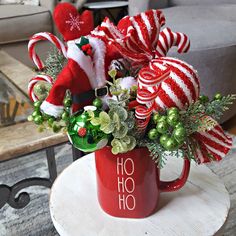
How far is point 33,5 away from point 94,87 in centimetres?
215

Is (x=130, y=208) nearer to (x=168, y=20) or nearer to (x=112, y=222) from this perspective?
(x=112, y=222)

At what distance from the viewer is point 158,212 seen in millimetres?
703

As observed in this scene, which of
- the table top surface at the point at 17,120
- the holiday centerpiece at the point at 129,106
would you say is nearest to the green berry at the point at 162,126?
the holiday centerpiece at the point at 129,106

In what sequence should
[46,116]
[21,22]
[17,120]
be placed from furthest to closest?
[21,22]
[17,120]
[46,116]

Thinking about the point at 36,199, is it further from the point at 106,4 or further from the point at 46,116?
the point at 106,4

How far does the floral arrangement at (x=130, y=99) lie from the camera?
0.57 metres

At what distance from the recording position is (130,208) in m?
0.68

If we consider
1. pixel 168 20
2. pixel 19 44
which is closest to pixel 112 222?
pixel 168 20

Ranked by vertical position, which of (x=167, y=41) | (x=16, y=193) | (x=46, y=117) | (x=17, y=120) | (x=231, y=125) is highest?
(x=167, y=41)

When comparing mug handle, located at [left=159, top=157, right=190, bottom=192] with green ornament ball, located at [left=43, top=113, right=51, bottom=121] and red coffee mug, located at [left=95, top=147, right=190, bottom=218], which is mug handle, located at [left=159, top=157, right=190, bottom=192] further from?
green ornament ball, located at [left=43, top=113, right=51, bottom=121]

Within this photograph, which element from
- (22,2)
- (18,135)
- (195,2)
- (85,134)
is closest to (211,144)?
(85,134)

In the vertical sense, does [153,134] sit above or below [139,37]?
below

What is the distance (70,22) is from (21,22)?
1838 mm

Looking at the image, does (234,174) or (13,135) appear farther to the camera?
(234,174)
